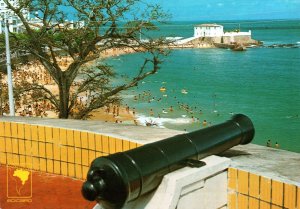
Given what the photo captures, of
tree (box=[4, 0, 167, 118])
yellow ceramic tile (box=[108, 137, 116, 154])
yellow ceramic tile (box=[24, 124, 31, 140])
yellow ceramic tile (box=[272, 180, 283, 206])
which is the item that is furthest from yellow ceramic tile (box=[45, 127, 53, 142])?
tree (box=[4, 0, 167, 118])

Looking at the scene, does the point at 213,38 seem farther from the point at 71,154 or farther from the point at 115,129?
the point at 71,154

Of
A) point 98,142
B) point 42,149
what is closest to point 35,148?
point 42,149

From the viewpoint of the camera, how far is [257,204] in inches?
141

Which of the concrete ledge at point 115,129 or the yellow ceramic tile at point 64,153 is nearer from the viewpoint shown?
the concrete ledge at point 115,129

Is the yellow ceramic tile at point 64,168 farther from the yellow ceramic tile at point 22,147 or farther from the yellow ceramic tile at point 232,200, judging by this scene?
the yellow ceramic tile at point 232,200

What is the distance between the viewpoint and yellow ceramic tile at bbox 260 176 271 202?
3467mm

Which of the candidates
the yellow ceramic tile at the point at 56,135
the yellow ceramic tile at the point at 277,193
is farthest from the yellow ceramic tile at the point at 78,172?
the yellow ceramic tile at the point at 277,193

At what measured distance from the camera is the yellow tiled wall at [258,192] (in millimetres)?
3336

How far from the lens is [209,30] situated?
120062mm

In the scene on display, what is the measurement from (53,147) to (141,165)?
7.74 ft

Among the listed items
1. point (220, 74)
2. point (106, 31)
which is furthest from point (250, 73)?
point (106, 31)

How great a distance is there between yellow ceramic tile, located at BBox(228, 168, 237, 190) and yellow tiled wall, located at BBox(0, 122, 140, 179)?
1159mm

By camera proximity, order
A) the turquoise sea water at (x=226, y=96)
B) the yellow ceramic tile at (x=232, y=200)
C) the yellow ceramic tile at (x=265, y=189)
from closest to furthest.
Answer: the yellow ceramic tile at (x=265, y=189) → the yellow ceramic tile at (x=232, y=200) → the turquoise sea water at (x=226, y=96)

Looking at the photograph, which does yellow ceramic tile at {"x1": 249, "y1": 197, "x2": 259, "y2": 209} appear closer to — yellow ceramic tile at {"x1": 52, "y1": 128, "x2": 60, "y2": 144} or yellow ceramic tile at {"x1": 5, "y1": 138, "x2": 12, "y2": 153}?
yellow ceramic tile at {"x1": 52, "y1": 128, "x2": 60, "y2": 144}
